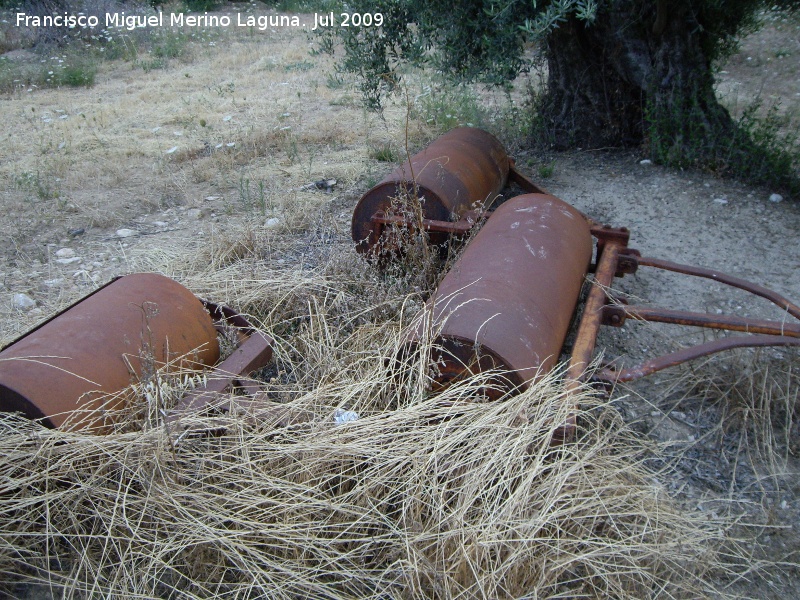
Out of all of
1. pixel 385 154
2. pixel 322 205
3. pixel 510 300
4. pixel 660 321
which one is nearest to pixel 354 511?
pixel 510 300

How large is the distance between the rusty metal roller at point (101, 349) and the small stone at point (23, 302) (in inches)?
58.3

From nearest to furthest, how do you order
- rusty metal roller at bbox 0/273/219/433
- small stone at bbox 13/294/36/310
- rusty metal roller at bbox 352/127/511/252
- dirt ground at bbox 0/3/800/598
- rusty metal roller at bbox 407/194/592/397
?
rusty metal roller at bbox 0/273/219/433 < rusty metal roller at bbox 407/194/592/397 < dirt ground at bbox 0/3/800/598 < rusty metal roller at bbox 352/127/511/252 < small stone at bbox 13/294/36/310

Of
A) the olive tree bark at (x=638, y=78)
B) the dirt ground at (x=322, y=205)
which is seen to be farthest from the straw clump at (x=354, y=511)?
the olive tree bark at (x=638, y=78)

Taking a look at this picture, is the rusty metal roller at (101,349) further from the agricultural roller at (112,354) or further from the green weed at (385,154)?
the green weed at (385,154)

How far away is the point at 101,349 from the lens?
7.54 ft

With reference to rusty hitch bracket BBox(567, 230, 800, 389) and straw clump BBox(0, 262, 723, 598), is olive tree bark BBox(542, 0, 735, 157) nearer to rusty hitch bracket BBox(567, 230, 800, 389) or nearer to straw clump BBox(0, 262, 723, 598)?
rusty hitch bracket BBox(567, 230, 800, 389)

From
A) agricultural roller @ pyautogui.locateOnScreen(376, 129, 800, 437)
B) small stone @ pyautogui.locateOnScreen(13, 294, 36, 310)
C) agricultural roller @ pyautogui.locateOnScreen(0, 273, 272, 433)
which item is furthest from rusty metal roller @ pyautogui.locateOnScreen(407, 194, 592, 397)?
small stone @ pyautogui.locateOnScreen(13, 294, 36, 310)

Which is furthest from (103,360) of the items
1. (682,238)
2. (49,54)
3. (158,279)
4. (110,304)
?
(49,54)

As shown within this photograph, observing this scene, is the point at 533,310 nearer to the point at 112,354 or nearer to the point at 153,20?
the point at 112,354

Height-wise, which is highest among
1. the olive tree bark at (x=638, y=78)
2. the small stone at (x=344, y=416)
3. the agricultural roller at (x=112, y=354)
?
the olive tree bark at (x=638, y=78)

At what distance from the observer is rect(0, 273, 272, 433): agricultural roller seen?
2.13 metres

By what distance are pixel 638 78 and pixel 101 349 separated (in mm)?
4564

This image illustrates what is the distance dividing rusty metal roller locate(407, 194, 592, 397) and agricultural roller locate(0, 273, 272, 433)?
816mm

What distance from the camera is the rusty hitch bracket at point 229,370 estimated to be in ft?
7.75
